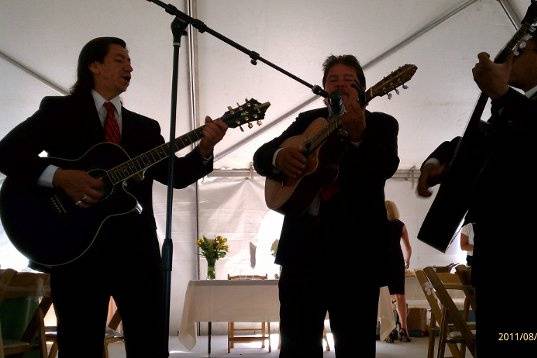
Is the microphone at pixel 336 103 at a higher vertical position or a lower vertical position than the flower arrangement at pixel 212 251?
higher

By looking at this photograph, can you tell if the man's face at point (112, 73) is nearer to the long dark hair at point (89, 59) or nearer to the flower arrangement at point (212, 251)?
the long dark hair at point (89, 59)

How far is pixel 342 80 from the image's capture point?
6.68 feet

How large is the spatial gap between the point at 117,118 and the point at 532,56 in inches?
56.6

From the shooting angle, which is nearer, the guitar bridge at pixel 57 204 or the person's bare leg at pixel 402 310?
the guitar bridge at pixel 57 204

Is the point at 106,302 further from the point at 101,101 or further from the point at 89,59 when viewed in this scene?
the point at 89,59

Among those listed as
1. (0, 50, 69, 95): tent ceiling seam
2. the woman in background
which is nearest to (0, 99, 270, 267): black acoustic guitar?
the woman in background

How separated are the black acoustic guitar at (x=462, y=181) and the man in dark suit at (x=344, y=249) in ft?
1.37

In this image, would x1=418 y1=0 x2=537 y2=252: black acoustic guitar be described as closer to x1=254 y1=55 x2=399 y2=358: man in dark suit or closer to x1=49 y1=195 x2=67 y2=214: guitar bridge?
x1=254 y1=55 x2=399 y2=358: man in dark suit

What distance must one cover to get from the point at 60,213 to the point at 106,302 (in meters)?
0.38

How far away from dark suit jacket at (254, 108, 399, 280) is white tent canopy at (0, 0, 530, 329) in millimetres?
3573

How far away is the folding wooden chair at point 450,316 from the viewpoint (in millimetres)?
3410

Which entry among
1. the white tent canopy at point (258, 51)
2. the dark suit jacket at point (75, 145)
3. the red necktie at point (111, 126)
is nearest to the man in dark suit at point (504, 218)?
the dark suit jacket at point (75, 145)

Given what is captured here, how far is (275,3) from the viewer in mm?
5148

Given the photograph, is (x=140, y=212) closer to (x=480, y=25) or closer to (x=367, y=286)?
(x=367, y=286)
